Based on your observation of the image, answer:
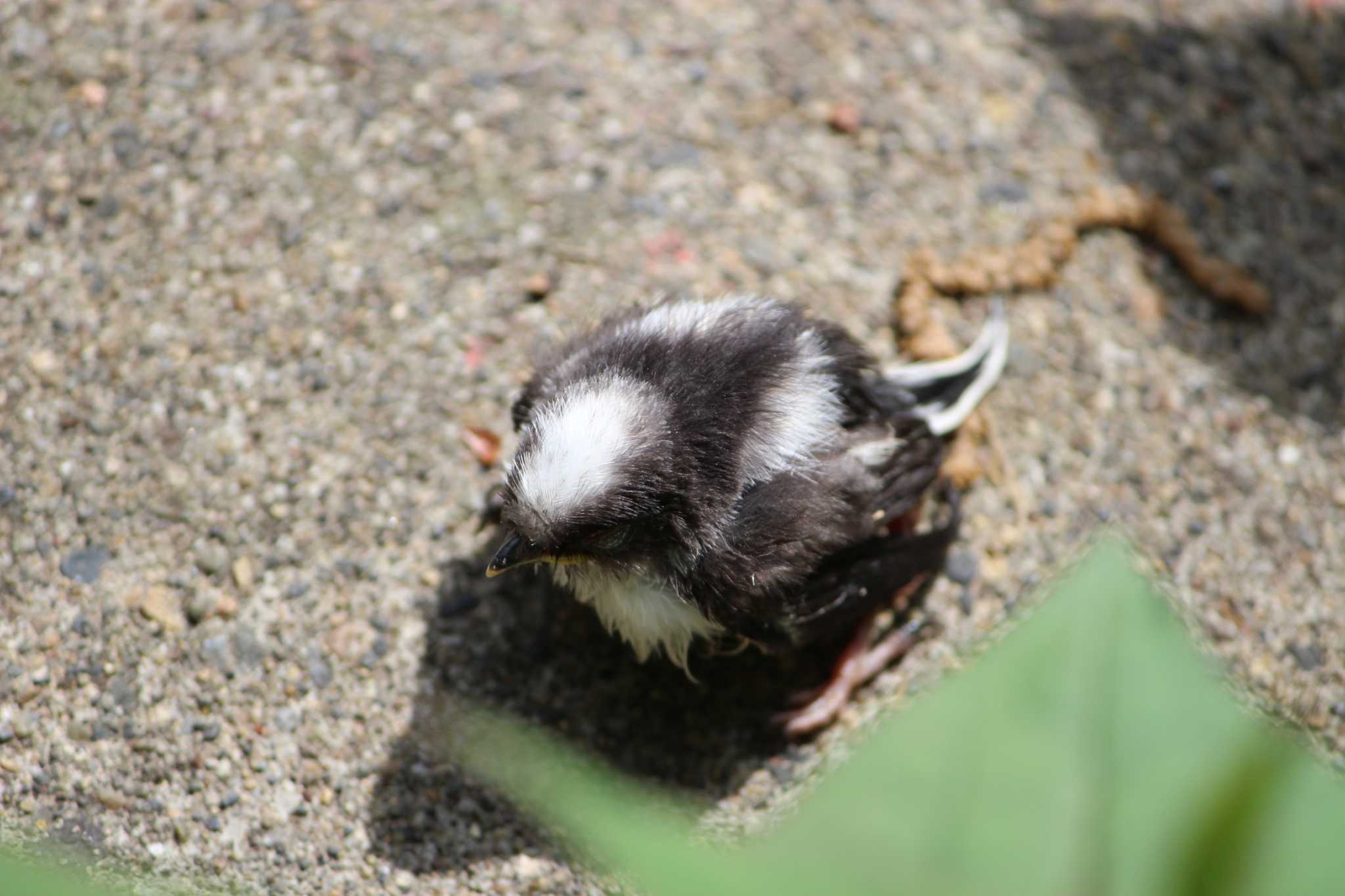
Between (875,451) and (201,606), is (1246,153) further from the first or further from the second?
(201,606)

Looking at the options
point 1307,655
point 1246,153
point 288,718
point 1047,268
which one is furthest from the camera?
point 1246,153

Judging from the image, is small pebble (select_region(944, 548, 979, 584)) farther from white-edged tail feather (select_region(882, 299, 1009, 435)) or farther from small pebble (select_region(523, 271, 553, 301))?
small pebble (select_region(523, 271, 553, 301))

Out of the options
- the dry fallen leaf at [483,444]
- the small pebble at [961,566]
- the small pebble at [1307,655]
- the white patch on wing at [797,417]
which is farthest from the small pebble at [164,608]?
the small pebble at [1307,655]

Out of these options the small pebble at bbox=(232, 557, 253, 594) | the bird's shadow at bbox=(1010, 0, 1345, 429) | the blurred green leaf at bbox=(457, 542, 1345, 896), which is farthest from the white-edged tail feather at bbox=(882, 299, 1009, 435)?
the blurred green leaf at bbox=(457, 542, 1345, 896)

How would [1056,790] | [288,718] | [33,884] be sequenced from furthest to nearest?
[288,718], [1056,790], [33,884]

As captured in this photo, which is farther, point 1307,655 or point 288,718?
point 1307,655

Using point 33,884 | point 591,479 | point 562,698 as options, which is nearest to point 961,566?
point 562,698
